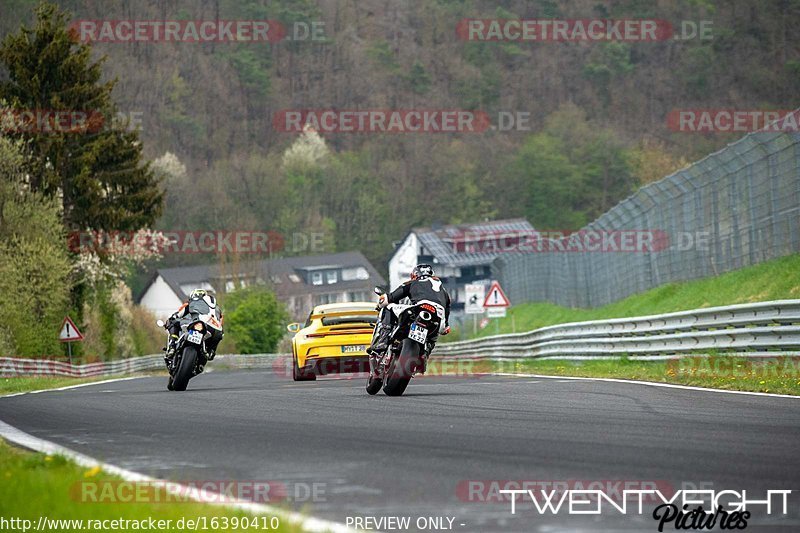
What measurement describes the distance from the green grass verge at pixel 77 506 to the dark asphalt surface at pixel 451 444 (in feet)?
1.55

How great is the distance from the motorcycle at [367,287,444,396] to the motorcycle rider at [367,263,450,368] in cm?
6

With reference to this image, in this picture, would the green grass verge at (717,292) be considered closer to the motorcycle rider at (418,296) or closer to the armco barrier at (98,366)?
the motorcycle rider at (418,296)

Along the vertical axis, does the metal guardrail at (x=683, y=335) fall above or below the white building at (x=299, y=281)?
below

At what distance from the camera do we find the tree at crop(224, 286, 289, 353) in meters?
95.8

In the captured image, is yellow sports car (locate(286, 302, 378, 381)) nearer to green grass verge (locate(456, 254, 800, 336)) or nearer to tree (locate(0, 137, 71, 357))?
green grass verge (locate(456, 254, 800, 336))

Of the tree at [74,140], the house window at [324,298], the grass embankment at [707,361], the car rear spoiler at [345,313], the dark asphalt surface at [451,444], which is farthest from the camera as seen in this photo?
the house window at [324,298]

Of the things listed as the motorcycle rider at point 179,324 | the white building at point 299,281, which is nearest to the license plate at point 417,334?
the motorcycle rider at point 179,324

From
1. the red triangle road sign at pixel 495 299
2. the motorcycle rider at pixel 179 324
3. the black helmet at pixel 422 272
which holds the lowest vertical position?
the motorcycle rider at pixel 179 324

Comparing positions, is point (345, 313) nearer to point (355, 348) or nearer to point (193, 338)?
point (355, 348)

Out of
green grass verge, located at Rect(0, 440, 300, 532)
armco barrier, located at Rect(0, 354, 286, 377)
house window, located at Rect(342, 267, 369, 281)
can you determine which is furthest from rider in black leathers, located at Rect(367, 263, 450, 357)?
house window, located at Rect(342, 267, 369, 281)

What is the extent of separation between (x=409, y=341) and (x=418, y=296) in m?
0.59

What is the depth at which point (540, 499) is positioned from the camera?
6.80 metres

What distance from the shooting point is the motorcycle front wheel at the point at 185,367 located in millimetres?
19344

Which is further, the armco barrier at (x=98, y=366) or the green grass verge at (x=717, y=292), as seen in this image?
the armco barrier at (x=98, y=366)
